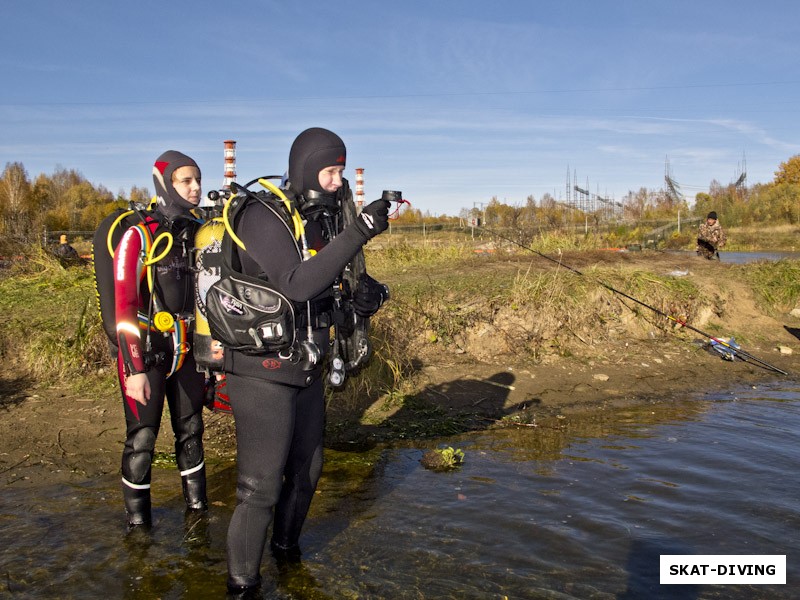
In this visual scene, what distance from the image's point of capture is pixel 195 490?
14.7 ft

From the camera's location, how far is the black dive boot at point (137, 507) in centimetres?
418

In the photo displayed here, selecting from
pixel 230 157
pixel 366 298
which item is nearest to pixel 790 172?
pixel 230 157

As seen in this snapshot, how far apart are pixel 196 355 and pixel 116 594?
121 cm

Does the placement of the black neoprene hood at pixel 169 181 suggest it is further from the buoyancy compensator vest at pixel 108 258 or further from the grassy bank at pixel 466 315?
the grassy bank at pixel 466 315

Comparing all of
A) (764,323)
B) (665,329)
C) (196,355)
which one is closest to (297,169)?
(196,355)

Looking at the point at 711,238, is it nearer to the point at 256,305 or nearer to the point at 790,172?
the point at 256,305

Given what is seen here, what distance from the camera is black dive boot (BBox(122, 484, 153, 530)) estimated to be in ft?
13.7

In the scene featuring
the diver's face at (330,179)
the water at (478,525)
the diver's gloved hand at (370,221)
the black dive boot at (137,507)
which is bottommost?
the water at (478,525)

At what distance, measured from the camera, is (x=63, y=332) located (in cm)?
717

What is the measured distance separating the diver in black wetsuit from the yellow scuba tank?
364 mm

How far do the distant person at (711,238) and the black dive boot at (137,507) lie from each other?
1330 cm

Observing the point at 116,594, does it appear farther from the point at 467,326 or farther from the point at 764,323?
the point at 764,323

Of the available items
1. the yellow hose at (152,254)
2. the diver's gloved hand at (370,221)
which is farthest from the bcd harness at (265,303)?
the yellow hose at (152,254)

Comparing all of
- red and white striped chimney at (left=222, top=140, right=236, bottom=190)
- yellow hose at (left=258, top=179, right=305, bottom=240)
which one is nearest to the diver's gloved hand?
yellow hose at (left=258, top=179, right=305, bottom=240)
